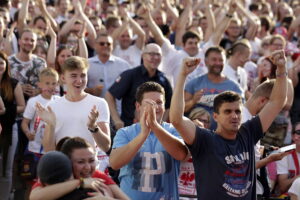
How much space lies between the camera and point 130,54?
12.7 m

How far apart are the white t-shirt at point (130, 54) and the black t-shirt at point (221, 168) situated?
5.99 metres

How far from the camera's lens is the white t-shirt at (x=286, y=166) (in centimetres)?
869

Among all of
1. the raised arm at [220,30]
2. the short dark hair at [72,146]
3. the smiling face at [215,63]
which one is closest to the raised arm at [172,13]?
the raised arm at [220,30]

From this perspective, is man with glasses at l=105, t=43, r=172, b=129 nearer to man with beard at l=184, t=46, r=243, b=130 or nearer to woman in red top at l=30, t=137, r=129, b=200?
man with beard at l=184, t=46, r=243, b=130

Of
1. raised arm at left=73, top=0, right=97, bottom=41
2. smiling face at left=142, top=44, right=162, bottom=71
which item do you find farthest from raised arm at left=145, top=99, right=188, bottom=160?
raised arm at left=73, top=0, right=97, bottom=41

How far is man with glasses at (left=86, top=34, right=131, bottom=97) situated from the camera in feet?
36.7

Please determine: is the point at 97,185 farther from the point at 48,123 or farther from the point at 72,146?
the point at 48,123

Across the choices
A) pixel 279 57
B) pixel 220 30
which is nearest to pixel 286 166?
pixel 279 57

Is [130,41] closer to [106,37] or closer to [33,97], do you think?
[106,37]

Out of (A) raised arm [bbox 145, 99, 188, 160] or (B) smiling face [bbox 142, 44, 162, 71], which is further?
(B) smiling face [bbox 142, 44, 162, 71]

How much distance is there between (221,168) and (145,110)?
77 centimetres

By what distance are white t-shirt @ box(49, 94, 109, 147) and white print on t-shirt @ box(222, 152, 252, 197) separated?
1.79 metres

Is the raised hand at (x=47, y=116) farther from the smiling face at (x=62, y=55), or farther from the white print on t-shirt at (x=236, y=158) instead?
the smiling face at (x=62, y=55)

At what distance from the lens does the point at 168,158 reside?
679 cm
